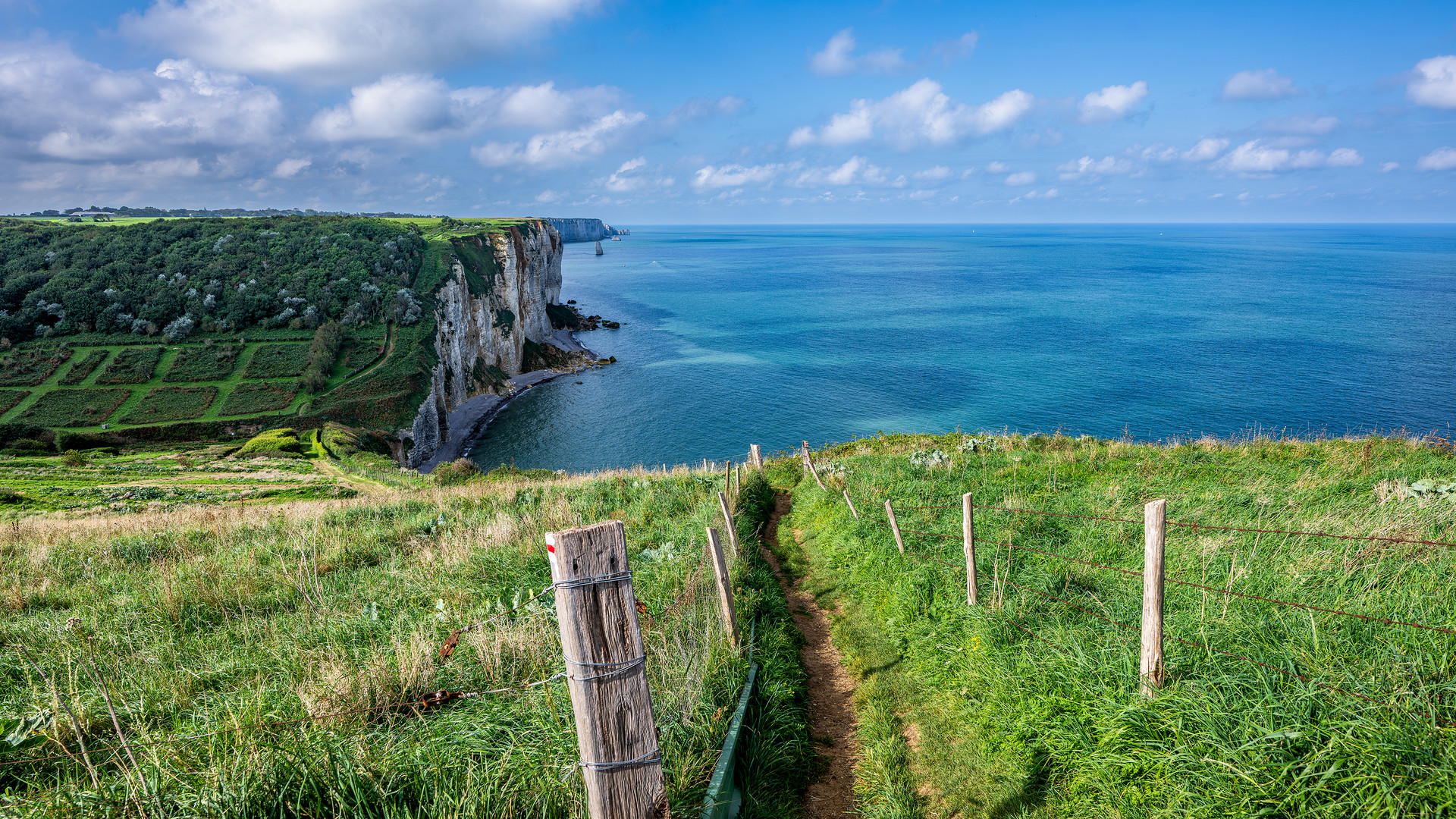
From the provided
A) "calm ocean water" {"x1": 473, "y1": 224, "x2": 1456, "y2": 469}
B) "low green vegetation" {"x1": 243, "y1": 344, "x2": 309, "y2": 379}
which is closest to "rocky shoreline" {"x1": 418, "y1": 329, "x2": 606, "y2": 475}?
"calm ocean water" {"x1": 473, "y1": 224, "x2": 1456, "y2": 469}

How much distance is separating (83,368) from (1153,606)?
7371 cm

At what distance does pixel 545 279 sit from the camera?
10175 cm

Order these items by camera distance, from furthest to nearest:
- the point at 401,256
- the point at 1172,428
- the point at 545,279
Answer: the point at 545,279 < the point at 401,256 < the point at 1172,428

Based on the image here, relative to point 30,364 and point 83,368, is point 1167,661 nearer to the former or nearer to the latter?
point 83,368

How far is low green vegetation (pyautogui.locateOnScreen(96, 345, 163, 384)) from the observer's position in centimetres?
5181

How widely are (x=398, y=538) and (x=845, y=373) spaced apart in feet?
179

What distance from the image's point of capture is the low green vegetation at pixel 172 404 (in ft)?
155

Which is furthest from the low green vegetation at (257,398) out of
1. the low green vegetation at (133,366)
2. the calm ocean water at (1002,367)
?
the calm ocean water at (1002,367)

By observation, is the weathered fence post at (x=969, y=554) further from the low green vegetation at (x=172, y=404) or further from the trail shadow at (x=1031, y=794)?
the low green vegetation at (x=172, y=404)

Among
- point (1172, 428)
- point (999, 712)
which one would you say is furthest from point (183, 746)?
point (1172, 428)

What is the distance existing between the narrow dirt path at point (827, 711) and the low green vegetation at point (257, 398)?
53.4 m

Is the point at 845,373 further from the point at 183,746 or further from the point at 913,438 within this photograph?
the point at 183,746

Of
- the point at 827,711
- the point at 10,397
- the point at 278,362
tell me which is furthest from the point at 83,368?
the point at 827,711

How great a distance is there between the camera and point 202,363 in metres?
54.8
